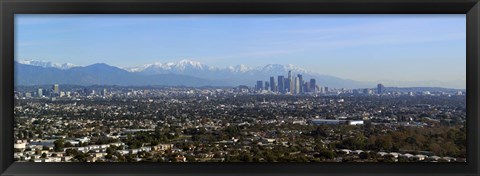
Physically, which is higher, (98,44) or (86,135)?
(98,44)

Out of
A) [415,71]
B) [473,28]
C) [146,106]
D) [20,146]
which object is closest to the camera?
[473,28]

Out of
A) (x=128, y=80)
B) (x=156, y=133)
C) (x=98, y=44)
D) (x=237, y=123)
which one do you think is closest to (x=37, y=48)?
(x=98, y=44)

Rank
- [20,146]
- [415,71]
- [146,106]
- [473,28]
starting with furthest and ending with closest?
[415,71]
[146,106]
[20,146]
[473,28]

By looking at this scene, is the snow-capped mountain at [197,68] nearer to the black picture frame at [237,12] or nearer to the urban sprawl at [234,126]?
the urban sprawl at [234,126]

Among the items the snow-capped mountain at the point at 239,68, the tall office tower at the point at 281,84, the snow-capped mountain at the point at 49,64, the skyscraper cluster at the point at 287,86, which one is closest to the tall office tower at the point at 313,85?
the skyscraper cluster at the point at 287,86

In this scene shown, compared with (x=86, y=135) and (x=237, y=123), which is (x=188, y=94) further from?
(x=86, y=135)

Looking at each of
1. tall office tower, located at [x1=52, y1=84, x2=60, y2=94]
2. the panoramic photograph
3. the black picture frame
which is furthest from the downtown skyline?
the black picture frame

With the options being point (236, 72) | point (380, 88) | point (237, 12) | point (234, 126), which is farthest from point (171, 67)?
point (380, 88)
